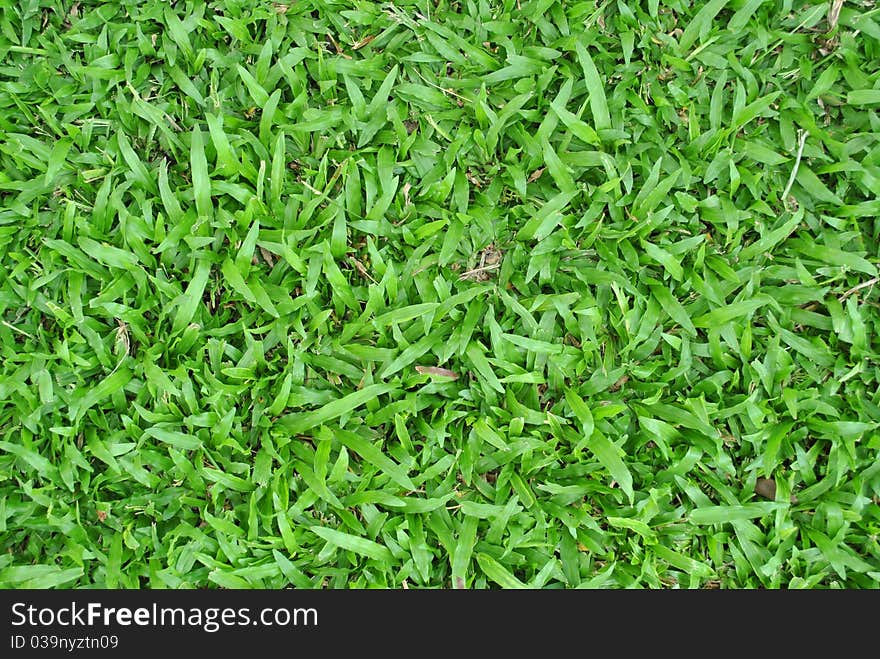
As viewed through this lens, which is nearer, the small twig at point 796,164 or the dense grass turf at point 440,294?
the dense grass turf at point 440,294

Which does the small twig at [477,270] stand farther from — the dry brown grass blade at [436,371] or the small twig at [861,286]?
the small twig at [861,286]

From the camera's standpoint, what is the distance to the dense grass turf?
2104 mm

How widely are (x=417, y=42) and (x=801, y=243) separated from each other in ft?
4.83

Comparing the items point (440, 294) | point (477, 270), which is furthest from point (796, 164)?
point (440, 294)

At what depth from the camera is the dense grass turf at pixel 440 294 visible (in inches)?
82.8

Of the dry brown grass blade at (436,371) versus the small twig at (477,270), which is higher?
the small twig at (477,270)

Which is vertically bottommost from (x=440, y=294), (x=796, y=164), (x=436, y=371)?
(x=436, y=371)

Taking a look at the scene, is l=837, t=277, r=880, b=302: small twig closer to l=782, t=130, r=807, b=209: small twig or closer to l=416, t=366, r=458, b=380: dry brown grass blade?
l=782, t=130, r=807, b=209: small twig

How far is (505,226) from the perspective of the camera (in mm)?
2246

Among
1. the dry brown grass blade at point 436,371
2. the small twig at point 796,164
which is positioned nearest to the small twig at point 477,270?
the dry brown grass blade at point 436,371

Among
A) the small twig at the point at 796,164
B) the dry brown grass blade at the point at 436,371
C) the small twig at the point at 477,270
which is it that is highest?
the small twig at the point at 796,164

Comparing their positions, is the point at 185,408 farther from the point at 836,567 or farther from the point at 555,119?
the point at 836,567

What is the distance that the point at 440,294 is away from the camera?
216 centimetres

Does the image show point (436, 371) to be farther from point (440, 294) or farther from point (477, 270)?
point (477, 270)
